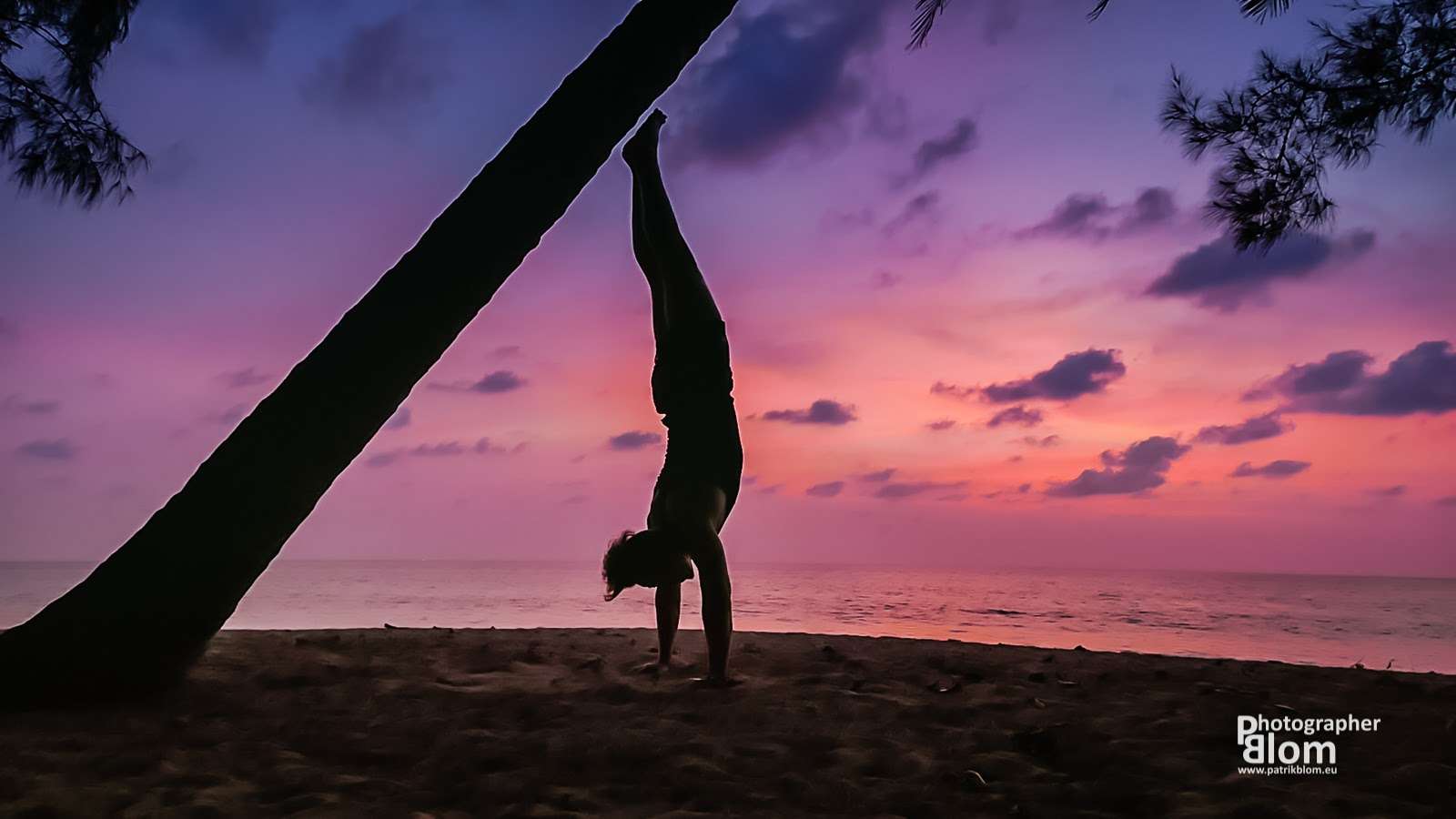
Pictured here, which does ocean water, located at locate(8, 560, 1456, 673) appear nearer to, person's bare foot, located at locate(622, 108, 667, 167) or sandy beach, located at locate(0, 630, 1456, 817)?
sandy beach, located at locate(0, 630, 1456, 817)

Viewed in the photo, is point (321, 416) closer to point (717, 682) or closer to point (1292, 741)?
point (717, 682)

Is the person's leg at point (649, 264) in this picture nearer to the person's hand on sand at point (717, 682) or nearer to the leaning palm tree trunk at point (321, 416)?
the leaning palm tree trunk at point (321, 416)

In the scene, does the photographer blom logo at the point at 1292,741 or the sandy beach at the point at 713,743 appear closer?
the sandy beach at the point at 713,743

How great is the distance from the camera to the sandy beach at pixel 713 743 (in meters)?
2.57

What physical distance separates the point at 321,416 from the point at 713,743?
2105 mm

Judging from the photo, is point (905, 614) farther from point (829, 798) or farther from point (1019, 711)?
point (829, 798)

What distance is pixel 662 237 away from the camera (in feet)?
14.6

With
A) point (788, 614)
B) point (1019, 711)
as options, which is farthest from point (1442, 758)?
point (788, 614)

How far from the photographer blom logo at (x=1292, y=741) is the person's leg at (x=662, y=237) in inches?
106

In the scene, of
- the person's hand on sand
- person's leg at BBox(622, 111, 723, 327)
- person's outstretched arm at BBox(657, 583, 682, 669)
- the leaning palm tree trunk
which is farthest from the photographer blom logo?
the leaning palm tree trunk

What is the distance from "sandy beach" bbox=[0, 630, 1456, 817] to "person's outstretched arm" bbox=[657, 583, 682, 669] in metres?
0.13

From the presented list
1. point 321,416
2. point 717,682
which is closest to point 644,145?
point 321,416

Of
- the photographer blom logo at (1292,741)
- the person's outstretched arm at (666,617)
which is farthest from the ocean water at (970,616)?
the photographer blom logo at (1292,741)

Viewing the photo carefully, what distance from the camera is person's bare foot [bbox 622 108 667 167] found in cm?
454
